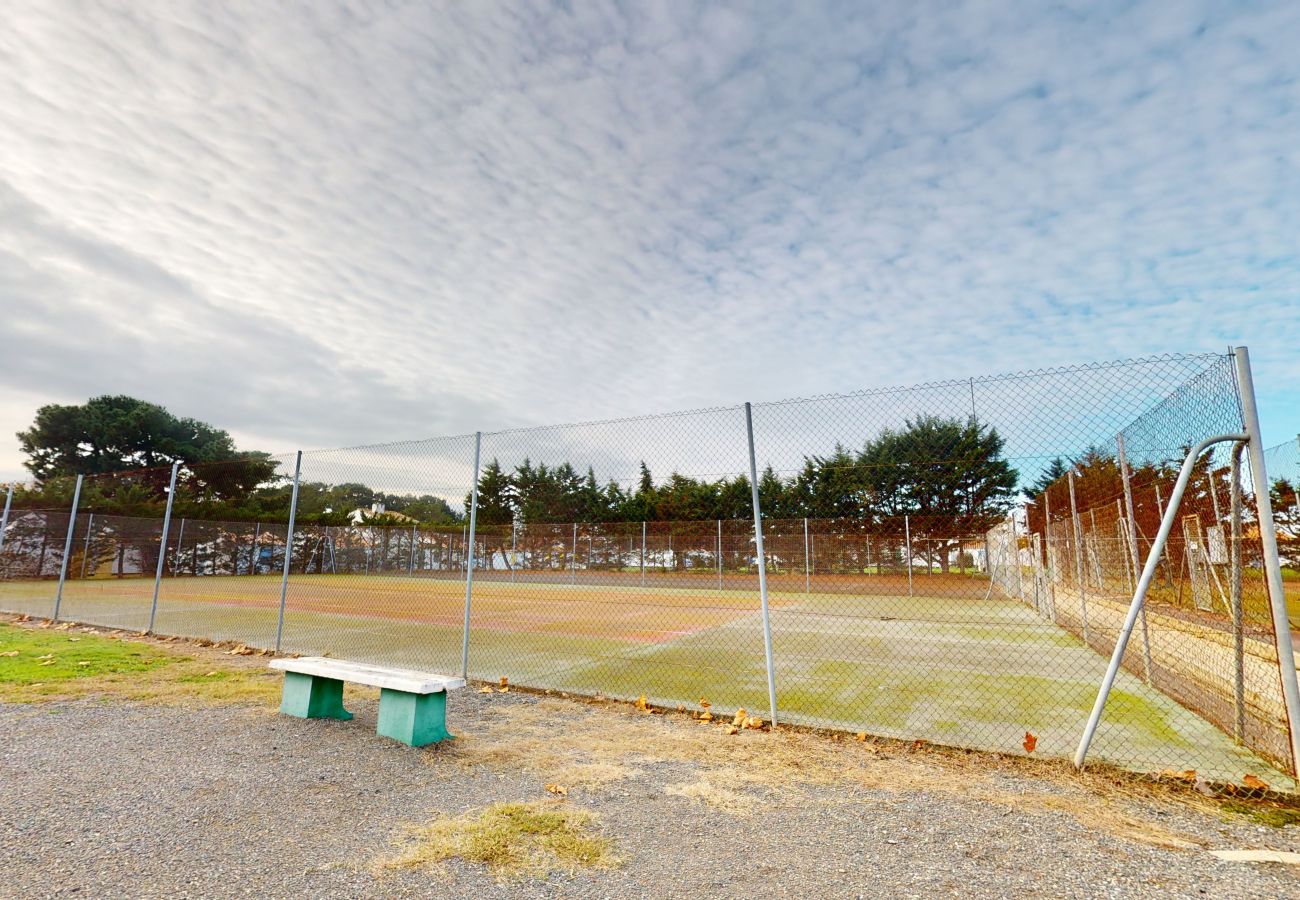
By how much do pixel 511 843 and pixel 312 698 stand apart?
2.82 meters

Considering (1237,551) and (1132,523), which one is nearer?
(1237,551)

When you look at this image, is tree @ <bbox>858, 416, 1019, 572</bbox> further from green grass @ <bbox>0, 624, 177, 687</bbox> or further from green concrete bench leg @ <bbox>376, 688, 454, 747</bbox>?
green grass @ <bbox>0, 624, 177, 687</bbox>

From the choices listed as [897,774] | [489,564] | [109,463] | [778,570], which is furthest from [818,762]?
[109,463]

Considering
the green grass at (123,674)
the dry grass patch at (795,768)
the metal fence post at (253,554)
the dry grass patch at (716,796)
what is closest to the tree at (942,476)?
the dry grass patch at (795,768)

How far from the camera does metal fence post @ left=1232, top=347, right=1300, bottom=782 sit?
10.8ft

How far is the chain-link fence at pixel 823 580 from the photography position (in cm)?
456

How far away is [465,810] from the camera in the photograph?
3152 millimetres

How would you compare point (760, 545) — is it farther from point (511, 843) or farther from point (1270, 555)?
point (1270, 555)

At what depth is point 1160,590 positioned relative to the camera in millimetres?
6441

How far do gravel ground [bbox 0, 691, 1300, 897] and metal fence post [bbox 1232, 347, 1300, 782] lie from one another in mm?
737

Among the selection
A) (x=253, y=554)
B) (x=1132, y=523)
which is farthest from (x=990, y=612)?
(x=253, y=554)

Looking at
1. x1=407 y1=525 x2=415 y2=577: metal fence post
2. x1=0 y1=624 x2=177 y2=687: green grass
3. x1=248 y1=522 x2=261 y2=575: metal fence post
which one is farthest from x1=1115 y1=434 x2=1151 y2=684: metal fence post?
x1=248 y1=522 x2=261 y2=575: metal fence post

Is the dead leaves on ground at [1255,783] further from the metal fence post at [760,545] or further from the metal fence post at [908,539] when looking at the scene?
the metal fence post at [908,539]

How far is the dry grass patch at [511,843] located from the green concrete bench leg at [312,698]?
2.36 m
